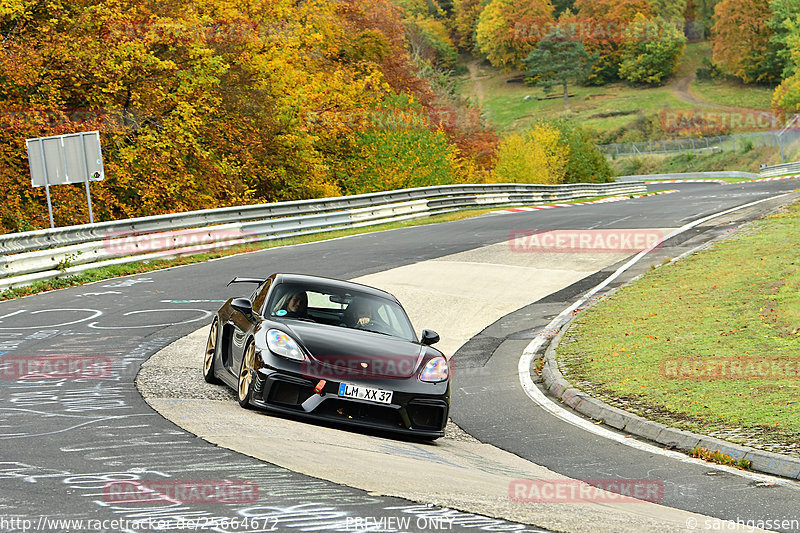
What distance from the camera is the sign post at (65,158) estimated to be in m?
21.0

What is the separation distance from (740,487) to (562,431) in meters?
2.47

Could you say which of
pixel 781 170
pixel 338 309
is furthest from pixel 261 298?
pixel 781 170

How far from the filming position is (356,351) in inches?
340

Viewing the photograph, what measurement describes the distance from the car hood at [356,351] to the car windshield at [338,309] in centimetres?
32

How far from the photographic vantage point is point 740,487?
7.29 metres

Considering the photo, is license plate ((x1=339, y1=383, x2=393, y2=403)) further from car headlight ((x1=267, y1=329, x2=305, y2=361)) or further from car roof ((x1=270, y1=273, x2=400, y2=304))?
car roof ((x1=270, y1=273, x2=400, y2=304))

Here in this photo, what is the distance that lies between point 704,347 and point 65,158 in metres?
15.0

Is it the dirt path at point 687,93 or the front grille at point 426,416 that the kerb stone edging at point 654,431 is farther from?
the dirt path at point 687,93

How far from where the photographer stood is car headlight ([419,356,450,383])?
345 inches

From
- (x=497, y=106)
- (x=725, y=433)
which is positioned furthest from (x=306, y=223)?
(x=497, y=106)

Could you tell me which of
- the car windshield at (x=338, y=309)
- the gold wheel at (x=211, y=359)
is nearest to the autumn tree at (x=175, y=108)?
the gold wheel at (x=211, y=359)

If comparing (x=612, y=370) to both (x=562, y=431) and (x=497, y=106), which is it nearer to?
(x=562, y=431)

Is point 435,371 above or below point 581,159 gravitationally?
above

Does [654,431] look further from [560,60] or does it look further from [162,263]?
[560,60]
